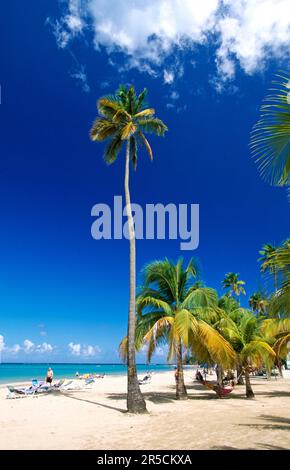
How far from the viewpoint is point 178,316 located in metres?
15.7

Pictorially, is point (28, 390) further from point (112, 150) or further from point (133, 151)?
point (133, 151)

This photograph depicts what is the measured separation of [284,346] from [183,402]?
19.3ft

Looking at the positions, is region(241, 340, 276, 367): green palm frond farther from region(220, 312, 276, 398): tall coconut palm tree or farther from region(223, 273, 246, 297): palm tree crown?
region(223, 273, 246, 297): palm tree crown

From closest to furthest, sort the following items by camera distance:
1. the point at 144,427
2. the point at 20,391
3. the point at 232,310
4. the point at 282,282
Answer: the point at 282,282, the point at 144,427, the point at 20,391, the point at 232,310

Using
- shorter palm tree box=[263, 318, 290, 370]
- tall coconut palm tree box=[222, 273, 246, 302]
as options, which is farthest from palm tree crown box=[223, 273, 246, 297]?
shorter palm tree box=[263, 318, 290, 370]

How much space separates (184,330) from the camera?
1492cm

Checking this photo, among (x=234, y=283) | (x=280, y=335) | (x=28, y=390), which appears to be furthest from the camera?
(x=234, y=283)

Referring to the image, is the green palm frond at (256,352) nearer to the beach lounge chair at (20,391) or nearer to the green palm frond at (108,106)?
the beach lounge chair at (20,391)

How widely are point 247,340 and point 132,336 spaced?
28.6 ft

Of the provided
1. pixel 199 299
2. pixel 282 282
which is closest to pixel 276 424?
pixel 199 299

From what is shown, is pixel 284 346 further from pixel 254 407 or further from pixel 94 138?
pixel 94 138
